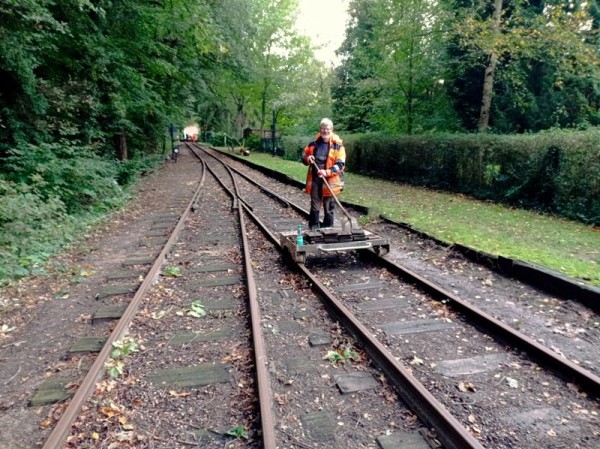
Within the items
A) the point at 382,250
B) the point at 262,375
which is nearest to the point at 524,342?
the point at 262,375

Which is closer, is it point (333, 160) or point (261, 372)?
point (261, 372)

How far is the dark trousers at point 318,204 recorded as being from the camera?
24.3ft

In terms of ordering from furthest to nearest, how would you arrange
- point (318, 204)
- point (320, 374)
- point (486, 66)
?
point (486, 66)
point (318, 204)
point (320, 374)

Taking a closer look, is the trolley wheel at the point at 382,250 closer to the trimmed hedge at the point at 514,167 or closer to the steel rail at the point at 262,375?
the steel rail at the point at 262,375

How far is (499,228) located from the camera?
9.41 m

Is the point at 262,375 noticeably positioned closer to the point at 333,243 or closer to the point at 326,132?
the point at 333,243

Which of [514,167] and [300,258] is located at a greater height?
[514,167]

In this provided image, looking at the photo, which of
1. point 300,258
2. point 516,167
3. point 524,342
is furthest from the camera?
point 516,167

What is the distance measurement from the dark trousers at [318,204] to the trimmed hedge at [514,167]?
6.92 m

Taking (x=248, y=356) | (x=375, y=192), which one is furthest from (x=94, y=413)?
(x=375, y=192)

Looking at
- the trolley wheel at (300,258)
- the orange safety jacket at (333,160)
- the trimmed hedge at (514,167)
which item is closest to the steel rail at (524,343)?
the trolley wheel at (300,258)

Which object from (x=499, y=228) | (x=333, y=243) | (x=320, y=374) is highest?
(x=333, y=243)

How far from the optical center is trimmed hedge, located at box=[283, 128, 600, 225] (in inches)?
408

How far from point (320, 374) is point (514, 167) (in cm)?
1103
